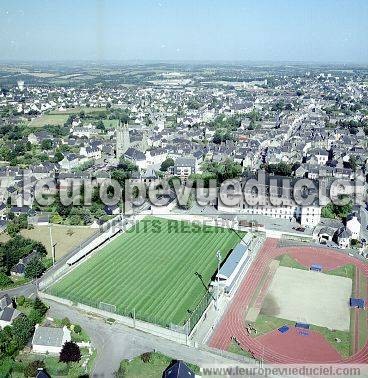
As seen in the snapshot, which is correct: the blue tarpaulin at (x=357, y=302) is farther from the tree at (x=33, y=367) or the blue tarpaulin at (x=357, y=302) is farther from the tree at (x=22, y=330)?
the tree at (x=22, y=330)

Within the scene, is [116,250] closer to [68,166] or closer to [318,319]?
[318,319]

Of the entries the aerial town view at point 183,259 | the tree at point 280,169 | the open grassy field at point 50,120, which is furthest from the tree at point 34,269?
the open grassy field at point 50,120

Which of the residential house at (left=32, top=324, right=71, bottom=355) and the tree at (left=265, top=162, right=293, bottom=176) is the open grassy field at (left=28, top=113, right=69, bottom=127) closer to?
the tree at (left=265, top=162, right=293, bottom=176)

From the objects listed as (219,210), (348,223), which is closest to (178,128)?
(219,210)

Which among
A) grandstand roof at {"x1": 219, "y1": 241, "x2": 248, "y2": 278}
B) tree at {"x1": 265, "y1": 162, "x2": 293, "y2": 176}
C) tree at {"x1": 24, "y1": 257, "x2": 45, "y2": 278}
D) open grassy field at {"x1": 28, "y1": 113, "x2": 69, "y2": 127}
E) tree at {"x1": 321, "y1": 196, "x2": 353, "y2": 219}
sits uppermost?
open grassy field at {"x1": 28, "y1": 113, "x2": 69, "y2": 127}

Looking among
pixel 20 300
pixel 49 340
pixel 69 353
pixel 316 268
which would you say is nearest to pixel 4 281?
pixel 20 300

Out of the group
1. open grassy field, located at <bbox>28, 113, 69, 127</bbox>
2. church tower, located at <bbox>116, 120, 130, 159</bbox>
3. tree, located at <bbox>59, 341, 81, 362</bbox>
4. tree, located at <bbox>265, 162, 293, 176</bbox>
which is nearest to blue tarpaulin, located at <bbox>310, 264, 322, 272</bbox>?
tree, located at <bbox>59, 341, 81, 362</bbox>

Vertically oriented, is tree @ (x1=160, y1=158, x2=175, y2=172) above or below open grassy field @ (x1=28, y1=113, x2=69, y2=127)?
below
